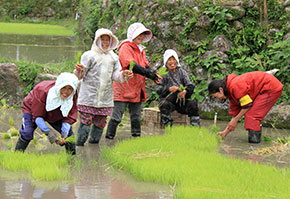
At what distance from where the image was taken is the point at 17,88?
9.05m

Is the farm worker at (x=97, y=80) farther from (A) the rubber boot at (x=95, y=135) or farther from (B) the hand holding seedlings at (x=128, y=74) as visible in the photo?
(A) the rubber boot at (x=95, y=135)

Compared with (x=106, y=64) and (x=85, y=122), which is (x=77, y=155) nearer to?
(x=85, y=122)

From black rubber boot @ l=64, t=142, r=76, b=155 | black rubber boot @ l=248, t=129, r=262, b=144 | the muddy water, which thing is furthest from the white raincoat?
black rubber boot @ l=248, t=129, r=262, b=144

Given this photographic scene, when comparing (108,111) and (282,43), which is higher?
(282,43)

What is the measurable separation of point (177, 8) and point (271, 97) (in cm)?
326

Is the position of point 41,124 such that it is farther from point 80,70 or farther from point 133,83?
point 133,83

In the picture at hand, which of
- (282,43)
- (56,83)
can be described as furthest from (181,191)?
(282,43)

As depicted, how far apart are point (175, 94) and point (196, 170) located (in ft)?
9.14

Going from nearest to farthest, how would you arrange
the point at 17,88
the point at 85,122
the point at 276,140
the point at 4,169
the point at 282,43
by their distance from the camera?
the point at 4,169 → the point at 85,122 → the point at 276,140 → the point at 282,43 → the point at 17,88

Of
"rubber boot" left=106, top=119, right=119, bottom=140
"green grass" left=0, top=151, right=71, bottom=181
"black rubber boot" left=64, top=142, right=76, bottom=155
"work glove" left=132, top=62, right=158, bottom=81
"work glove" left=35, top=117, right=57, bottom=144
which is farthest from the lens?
"rubber boot" left=106, top=119, right=119, bottom=140

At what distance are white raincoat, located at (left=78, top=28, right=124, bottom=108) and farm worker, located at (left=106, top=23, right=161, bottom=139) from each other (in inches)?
17.3

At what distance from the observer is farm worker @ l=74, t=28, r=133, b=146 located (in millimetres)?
6211

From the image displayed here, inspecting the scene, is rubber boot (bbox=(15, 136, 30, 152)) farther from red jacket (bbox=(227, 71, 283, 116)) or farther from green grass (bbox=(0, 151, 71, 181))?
red jacket (bbox=(227, 71, 283, 116))

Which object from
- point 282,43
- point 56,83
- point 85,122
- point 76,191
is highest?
point 282,43
